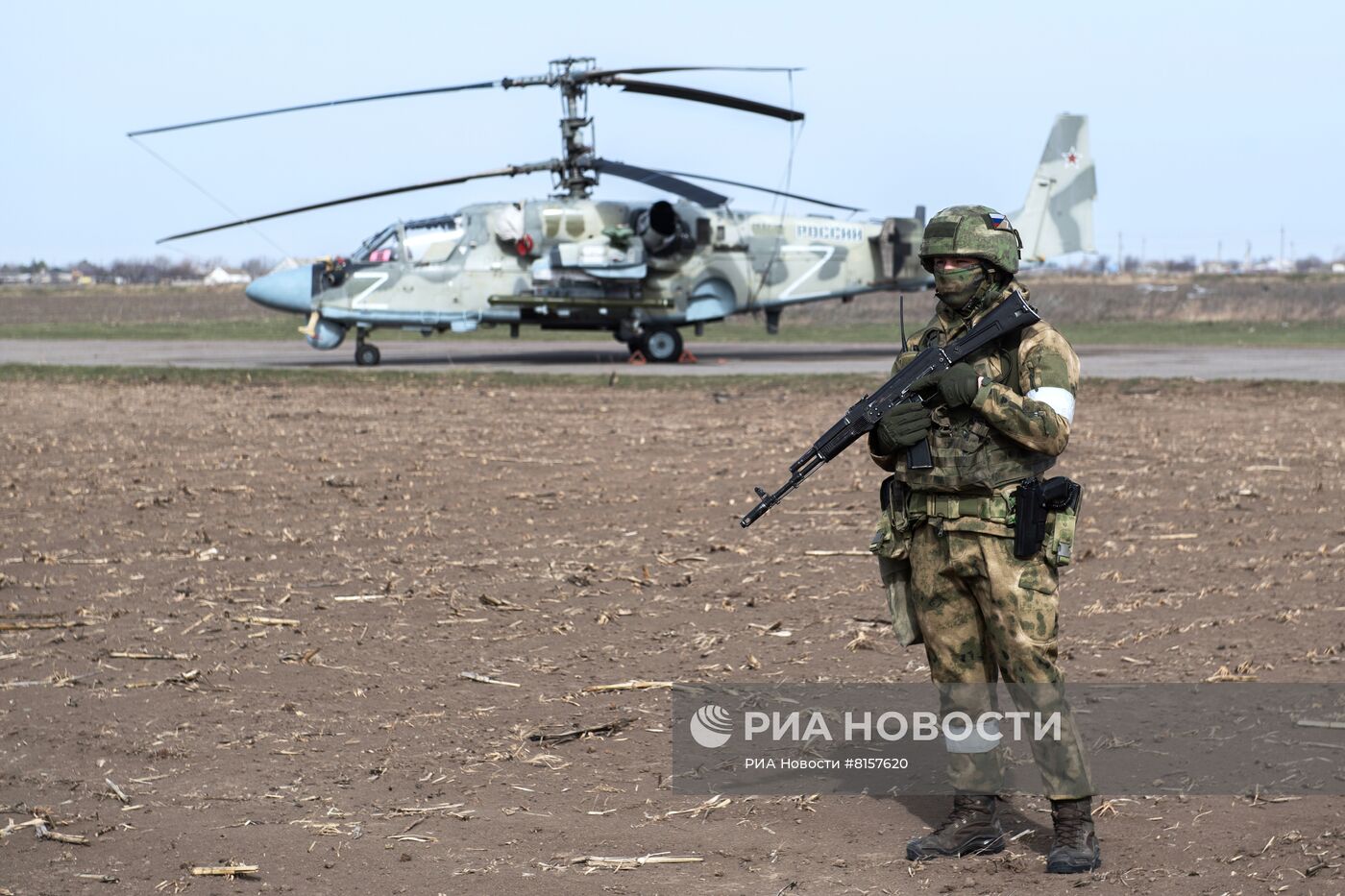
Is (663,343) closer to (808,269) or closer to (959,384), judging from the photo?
(808,269)

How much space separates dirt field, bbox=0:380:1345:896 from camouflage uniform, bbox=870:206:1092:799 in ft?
2.08

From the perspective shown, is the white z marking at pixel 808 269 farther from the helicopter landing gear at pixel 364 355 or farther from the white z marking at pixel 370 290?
the helicopter landing gear at pixel 364 355

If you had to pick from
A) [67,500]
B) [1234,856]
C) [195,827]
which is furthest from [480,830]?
[67,500]

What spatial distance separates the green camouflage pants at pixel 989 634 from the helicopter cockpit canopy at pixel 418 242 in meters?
20.9

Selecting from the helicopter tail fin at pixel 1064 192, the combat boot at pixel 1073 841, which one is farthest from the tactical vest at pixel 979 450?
the helicopter tail fin at pixel 1064 192

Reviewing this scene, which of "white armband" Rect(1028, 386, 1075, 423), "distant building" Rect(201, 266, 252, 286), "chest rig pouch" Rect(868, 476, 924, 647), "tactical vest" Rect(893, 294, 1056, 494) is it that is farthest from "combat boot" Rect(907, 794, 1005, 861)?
"distant building" Rect(201, 266, 252, 286)

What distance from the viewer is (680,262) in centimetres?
2575

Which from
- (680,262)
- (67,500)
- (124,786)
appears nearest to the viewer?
(124,786)

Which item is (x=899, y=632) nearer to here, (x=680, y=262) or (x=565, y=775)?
(x=565, y=775)

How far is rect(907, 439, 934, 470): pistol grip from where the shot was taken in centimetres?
498

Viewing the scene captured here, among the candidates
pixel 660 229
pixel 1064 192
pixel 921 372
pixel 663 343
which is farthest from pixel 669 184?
pixel 921 372

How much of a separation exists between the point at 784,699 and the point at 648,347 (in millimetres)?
19956

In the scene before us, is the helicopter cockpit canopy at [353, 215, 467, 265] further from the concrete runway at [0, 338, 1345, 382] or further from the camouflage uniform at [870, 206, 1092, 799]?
the camouflage uniform at [870, 206, 1092, 799]

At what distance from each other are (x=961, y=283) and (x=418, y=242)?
21.1 meters
